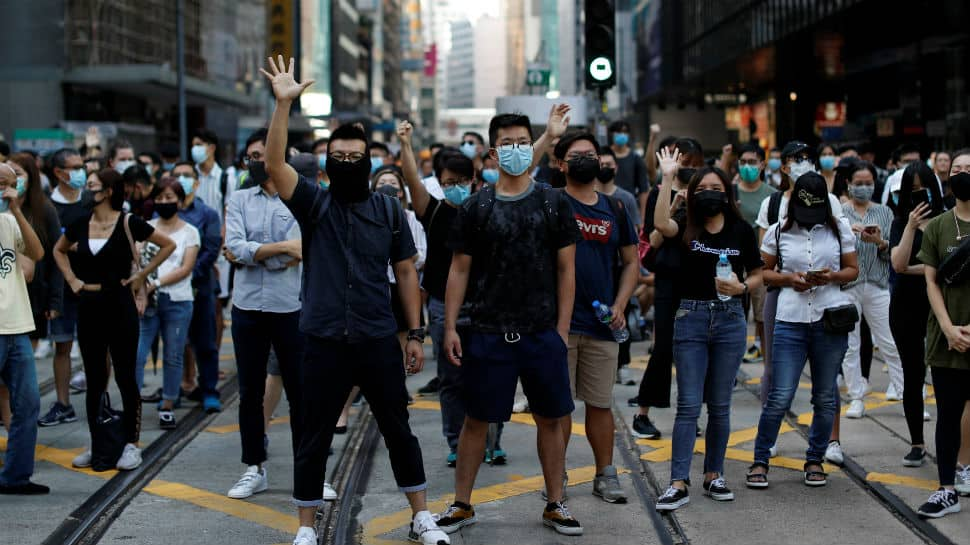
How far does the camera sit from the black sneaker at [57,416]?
1005 cm

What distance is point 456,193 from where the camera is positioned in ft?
28.6

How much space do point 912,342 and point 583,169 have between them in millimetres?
2611

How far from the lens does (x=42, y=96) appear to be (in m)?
41.6

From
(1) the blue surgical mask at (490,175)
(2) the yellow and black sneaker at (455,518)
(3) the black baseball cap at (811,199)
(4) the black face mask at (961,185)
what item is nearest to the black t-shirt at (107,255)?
(1) the blue surgical mask at (490,175)

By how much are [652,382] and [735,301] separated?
1.95m

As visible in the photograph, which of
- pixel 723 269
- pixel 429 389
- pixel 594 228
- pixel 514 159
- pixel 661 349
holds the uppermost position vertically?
pixel 514 159

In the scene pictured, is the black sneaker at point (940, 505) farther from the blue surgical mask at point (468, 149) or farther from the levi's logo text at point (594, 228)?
the blue surgical mask at point (468, 149)

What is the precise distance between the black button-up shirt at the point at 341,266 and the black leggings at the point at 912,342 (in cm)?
363

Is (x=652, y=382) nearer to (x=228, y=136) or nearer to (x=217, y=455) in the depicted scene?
(x=217, y=455)

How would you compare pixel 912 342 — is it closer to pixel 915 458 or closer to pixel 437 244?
pixel 915 458

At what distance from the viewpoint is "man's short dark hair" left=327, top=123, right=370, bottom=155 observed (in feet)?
20.9

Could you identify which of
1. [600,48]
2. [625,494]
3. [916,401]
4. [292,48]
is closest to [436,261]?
[625,494]

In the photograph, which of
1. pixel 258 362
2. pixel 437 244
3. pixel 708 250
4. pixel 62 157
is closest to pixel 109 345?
pixel 258 362

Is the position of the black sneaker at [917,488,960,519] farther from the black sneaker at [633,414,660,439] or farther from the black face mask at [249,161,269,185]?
the black face mask at [249,161,269,185]
